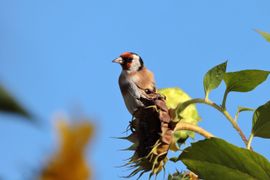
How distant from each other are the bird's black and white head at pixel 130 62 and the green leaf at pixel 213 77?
192 inches

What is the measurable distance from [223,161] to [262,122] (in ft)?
0.82

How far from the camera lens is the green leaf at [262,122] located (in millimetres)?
2125

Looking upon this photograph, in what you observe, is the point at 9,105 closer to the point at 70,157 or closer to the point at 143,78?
the point at 70,157

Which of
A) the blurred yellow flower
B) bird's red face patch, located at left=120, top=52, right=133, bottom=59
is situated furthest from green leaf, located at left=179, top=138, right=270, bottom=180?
bird's red face patch, located at left=120, top=52, right=133, bottom=59

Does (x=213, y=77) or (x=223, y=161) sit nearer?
(x=223, y=161)

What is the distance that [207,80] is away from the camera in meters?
2.23

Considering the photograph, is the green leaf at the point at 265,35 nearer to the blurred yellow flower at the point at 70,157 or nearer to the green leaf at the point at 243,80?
the green leaf at the point at 243,80

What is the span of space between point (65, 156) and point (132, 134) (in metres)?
1.99

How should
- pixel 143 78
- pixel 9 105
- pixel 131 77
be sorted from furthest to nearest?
pixel 131 77, pixel 143 78, pixel 9 105

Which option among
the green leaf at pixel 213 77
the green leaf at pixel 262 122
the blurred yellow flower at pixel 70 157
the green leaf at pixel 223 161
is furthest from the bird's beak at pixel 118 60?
the blurred yellow flower at pixel 70 157

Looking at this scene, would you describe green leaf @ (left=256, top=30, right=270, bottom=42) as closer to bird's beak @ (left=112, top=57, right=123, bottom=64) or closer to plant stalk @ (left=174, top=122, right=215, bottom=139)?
plant stalk @ (left=174, top=122, right=215, bottom=139)

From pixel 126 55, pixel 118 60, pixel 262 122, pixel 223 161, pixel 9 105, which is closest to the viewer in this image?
pixel 9 105

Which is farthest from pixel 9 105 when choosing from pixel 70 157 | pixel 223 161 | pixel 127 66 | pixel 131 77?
pixel 127 66

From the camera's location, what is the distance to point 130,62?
7.82 meters
